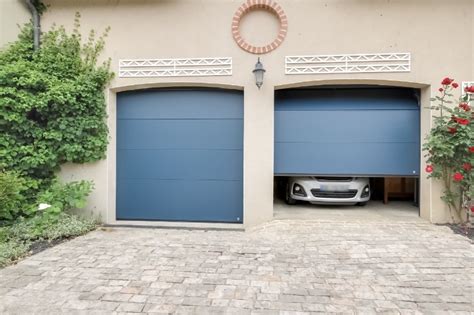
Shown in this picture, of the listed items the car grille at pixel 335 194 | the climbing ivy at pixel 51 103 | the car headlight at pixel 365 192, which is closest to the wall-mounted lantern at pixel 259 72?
the car grille at pixel 335 194

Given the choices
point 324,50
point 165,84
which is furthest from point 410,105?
point 165,84

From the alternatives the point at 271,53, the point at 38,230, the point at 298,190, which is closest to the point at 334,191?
the point at 298,190

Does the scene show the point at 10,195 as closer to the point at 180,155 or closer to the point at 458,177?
the point at 180,155

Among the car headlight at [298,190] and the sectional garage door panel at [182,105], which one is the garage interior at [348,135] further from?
the sectional garage door panel at [182,105]

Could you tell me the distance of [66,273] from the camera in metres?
2.87

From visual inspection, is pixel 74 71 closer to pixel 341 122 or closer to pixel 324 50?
pixel 324 50

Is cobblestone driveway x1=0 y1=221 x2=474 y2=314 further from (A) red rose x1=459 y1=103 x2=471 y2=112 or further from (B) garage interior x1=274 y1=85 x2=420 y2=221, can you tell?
(A) red rose x1=459 y1=103 x2=471 y2=112

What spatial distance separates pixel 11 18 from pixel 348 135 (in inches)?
239

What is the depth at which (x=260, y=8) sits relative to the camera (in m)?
4.60

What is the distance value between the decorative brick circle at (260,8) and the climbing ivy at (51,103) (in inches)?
90.8

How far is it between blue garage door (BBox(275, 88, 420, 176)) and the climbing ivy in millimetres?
3193

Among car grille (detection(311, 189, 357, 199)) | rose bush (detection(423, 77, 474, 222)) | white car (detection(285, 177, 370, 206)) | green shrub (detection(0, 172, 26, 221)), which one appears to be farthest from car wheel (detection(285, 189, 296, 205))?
green shrub (detection(0, 172, 26, 221))

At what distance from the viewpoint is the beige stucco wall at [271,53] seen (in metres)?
4.36

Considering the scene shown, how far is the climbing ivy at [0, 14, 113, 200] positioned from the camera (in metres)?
4.20
